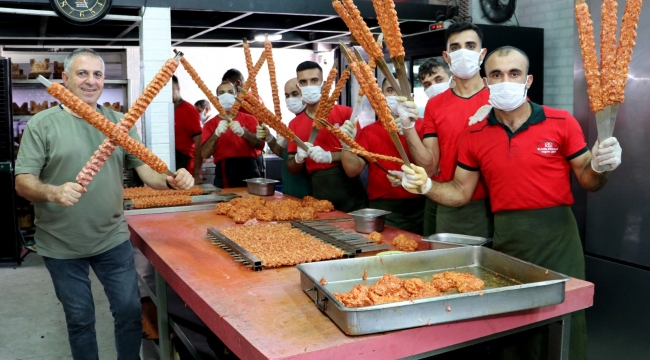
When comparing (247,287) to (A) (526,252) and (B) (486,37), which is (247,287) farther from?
(B) (486,37)

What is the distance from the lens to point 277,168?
8.77 metres

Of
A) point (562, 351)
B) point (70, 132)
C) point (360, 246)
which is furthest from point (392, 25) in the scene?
point (70, 132)

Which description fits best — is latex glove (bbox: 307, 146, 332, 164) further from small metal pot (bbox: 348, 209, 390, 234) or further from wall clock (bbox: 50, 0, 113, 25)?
wall clock (bbox: 50, 0, 113, 25)

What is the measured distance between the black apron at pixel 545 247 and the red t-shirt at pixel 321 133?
6.04ft

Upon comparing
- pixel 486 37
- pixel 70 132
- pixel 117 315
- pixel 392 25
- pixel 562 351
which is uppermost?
pixel 486 37

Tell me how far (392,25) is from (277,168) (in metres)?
6.75

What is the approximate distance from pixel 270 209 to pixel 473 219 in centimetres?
128

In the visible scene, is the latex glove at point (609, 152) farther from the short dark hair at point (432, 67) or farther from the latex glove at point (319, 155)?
the latex glove at point (319, 155)

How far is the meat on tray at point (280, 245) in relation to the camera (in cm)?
235

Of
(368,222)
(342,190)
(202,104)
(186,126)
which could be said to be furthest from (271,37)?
(368,222)

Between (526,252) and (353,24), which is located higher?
(353,24)

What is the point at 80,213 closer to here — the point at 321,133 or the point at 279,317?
the point at 279,317

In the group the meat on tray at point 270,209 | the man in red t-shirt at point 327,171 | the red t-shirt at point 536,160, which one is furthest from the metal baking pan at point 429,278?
the man in red t-shirt at point 327,171

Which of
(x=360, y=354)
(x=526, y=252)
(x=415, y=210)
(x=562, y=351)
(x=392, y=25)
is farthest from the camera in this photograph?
(x=415, y=210)
